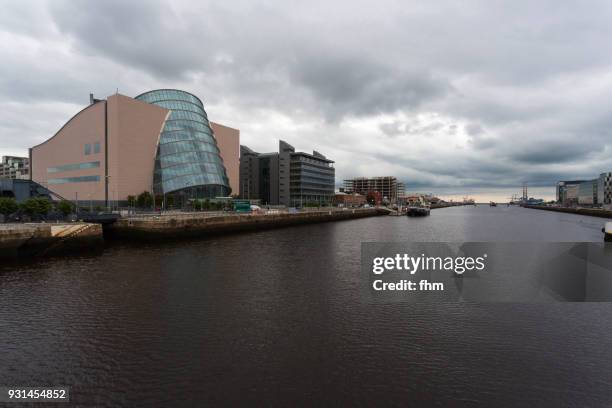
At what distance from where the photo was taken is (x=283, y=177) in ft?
481

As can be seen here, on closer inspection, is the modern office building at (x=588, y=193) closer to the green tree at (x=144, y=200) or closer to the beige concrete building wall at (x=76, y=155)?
the green tree at (x=144, y=200)

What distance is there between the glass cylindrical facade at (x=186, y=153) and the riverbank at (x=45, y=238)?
38.5m

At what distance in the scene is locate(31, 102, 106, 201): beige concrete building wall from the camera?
70.8 metres

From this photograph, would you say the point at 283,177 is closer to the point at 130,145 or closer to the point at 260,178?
Answer: the point at 260,178

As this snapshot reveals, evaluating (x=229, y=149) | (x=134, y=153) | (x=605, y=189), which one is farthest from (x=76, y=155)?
(x=605, y=189)

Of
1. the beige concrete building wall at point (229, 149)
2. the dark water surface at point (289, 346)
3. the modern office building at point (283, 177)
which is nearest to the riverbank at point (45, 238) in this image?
the dark water surface at point (289, 346)

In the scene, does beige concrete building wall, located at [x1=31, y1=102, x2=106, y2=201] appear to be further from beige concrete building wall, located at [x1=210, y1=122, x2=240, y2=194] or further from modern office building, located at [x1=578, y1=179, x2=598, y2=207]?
modern office building, located at [x1=578, y1=179, x2=598, y2=207]

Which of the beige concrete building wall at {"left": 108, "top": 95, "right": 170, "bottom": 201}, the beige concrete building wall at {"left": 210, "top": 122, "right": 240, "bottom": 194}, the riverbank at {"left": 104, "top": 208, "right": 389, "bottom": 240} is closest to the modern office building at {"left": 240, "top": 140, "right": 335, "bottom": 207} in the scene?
the beige concrete building wall at {"left": 210, "top": 122, "right": 240, "bottom": 194}

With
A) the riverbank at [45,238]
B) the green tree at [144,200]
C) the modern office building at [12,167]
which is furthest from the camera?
the modern office building at [12,167]

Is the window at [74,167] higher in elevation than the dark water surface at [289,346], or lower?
higher

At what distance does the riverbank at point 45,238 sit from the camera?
94.3 ft

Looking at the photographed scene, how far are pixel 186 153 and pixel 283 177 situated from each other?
70.8m

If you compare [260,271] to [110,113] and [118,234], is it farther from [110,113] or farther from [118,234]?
[110,113]

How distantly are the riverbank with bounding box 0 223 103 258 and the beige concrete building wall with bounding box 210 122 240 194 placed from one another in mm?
63369
